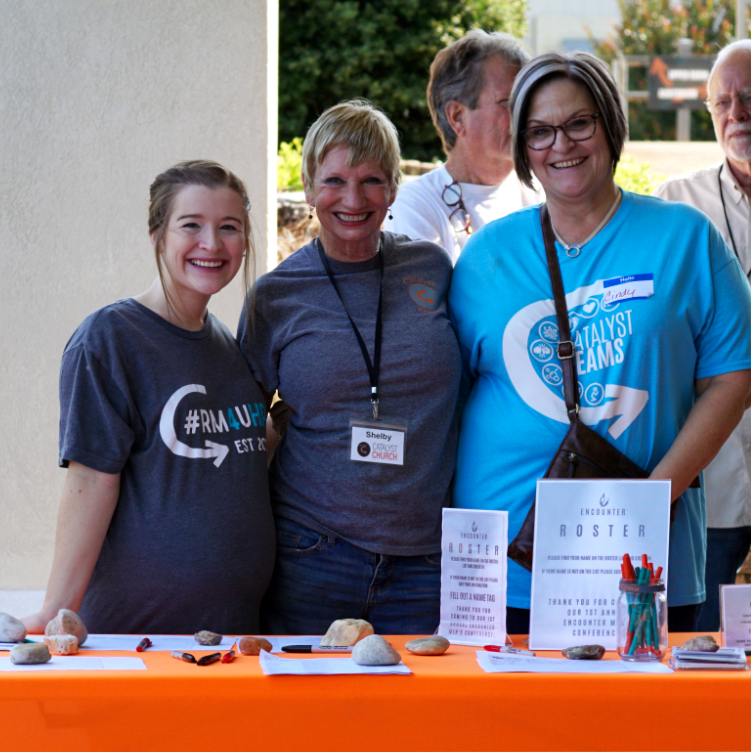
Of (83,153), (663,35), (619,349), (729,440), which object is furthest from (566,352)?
(663,35)

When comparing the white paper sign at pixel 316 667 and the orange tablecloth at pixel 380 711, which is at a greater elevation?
the white paper sign at pixel 316 667

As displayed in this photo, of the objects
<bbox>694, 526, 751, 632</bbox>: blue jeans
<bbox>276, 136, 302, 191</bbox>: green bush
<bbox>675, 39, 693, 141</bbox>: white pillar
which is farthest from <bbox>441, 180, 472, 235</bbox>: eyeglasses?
<bbox>675, 39, 693, 141</bbox>: white pillar

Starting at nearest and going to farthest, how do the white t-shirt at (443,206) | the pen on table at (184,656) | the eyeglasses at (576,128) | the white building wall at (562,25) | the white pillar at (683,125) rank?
the pen on table at (184,656), the eyeglasses at (576,128), the white t-shirt at (443,206), the white pillar at (683,125), the white building wall at (562,25)

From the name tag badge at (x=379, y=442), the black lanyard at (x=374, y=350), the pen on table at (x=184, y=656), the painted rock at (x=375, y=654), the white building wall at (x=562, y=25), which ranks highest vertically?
the white building wall at (x=562, y=25)

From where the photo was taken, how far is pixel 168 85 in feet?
10.5

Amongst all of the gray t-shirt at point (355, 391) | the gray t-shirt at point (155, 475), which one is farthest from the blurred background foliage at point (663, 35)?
the gray t-shirt at point (155, 475)

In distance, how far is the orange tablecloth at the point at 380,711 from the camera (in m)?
1.33

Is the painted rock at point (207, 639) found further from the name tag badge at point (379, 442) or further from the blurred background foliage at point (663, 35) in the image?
the blurred background foliage at point (663, 35)

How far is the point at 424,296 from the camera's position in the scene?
6.53 ft

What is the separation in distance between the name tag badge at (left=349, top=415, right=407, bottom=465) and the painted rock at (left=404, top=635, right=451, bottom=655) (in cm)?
41

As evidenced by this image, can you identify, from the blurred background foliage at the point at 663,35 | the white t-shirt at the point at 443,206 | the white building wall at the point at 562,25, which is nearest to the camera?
the white t-shirt at the point at 443,206

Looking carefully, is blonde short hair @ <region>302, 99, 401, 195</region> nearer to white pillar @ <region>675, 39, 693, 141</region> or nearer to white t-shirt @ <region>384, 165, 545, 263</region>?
white t-shirt @ <region>384, 165, 545, 263</region>

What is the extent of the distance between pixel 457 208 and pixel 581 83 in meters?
0.84

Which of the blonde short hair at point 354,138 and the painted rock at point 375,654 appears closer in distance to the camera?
the painted rock at point 375,654
